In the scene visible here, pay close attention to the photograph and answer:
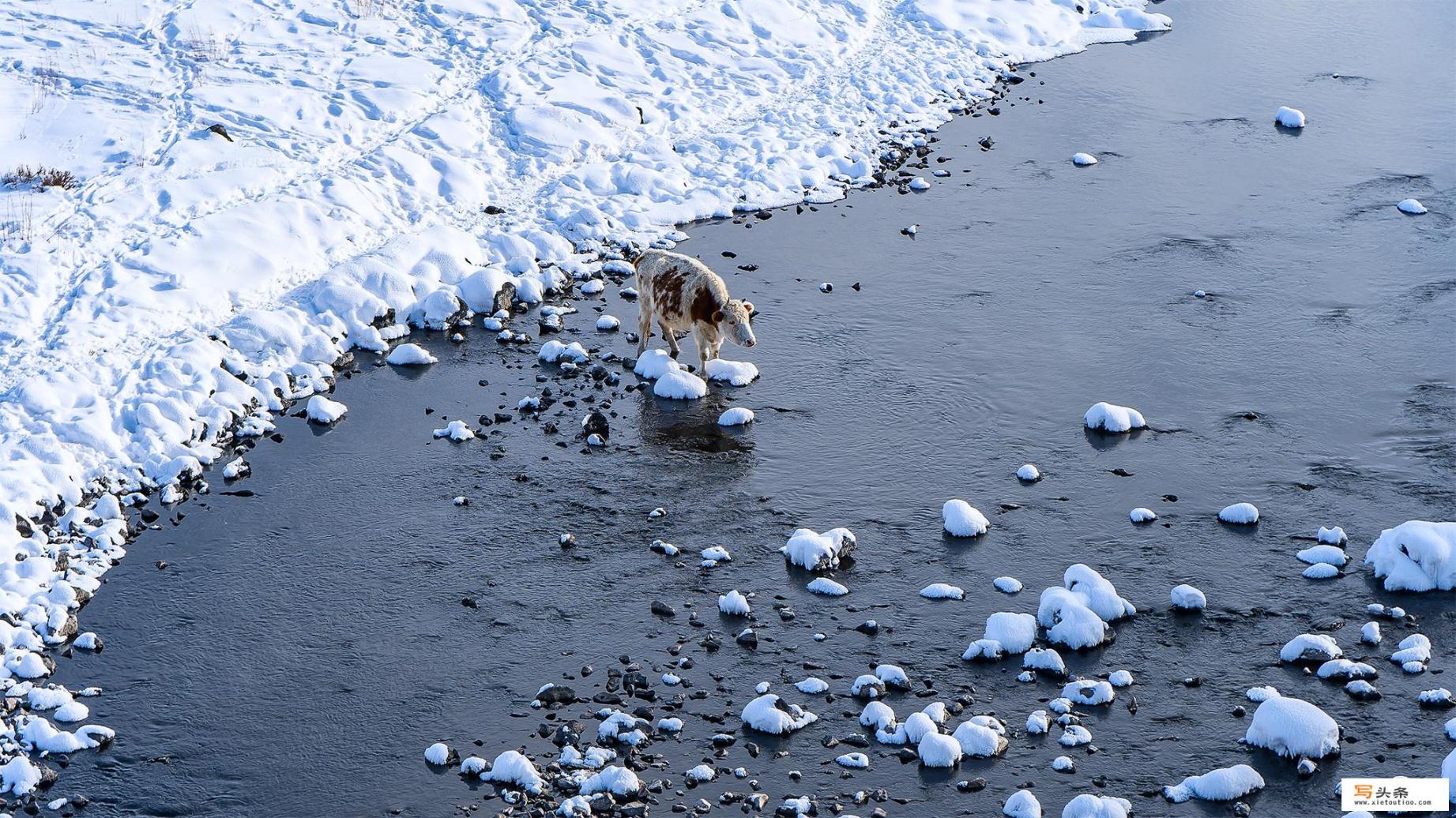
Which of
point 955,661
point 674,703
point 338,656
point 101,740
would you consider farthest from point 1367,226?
point 101,740

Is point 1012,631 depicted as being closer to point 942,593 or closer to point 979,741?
point 942,593

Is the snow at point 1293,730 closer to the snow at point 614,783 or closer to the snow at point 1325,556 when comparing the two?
the snow at point 1325,556

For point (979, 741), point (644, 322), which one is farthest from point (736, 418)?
point (979, 741)

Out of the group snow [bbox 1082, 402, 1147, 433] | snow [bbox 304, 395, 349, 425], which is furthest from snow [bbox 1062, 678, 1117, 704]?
snow [bbox 304, 395, 349, 425]

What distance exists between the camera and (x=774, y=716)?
11.1 m

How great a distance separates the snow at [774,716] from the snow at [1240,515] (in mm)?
4911

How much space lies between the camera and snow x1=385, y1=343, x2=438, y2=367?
17250mm

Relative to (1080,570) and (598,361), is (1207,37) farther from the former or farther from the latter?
(1080,570)

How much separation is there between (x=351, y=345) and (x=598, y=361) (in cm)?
306

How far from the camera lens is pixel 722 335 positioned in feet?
54.7

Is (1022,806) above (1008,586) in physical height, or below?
above

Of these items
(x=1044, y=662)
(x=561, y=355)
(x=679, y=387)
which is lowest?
(x=561, y=355)

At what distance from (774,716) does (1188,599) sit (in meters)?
3.86

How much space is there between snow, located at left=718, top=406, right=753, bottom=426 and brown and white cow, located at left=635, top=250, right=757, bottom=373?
3.14 feet
